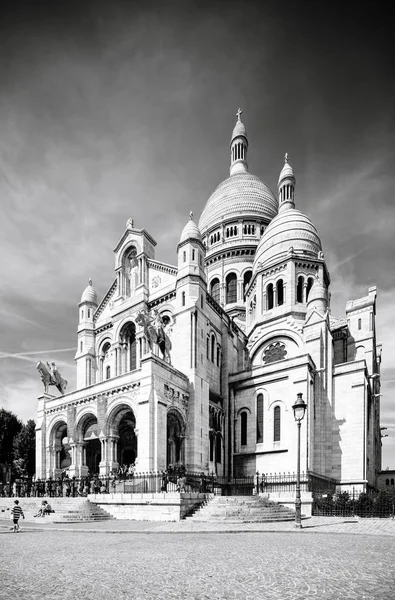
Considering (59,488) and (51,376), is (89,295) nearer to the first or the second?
(51,376)

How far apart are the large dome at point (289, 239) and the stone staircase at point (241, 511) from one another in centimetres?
2397

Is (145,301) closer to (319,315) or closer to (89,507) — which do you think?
(319,315)

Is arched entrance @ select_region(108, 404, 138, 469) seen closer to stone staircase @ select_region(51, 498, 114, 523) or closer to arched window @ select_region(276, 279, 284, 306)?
stone staircase @ select_region(51, 498, 114, 523)

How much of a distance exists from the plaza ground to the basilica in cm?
1172

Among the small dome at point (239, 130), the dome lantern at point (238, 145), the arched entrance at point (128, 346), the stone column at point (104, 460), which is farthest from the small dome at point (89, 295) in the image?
the small dome at point (239, 130)

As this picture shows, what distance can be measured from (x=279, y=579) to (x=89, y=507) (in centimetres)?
1620

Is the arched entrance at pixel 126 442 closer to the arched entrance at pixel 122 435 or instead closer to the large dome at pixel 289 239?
the arched entrance at pixel 122 435

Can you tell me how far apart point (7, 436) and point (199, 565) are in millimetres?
44677

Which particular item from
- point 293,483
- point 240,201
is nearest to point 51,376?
point 293,483

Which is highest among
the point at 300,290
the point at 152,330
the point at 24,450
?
the point at 300,290

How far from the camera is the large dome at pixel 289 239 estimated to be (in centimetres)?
4109

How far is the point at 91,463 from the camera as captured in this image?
3231 centimetres

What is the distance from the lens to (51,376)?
34.9 metres

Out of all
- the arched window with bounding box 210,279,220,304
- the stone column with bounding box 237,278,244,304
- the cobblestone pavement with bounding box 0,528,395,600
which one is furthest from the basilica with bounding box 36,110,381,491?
the cobblestone pavement with bounding box 0,528,395,600
